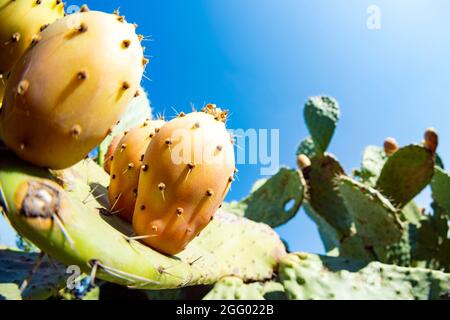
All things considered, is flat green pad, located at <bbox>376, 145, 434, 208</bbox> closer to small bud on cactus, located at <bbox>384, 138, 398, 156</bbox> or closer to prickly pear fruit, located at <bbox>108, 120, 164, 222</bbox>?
small bud on cactus, located at <bbox>384, 138, 398, 156</bbox>

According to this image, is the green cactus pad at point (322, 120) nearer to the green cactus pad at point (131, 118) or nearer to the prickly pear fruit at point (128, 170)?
the green cactus pad at point (131, 118)

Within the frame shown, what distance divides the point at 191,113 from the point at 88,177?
0.41m

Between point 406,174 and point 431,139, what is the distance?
21cm

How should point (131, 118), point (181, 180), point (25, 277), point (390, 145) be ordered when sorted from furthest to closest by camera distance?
point (390, 145) < point (131, 118) < point (25, 277) < point (181, 180)

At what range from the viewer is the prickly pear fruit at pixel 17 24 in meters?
0.87

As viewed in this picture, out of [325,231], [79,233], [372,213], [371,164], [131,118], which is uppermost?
[371,164]

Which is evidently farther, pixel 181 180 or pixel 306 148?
pixel 306 148

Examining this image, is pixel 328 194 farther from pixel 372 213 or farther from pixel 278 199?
pixel 372 213

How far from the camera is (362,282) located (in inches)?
66.9

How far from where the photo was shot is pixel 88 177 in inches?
46.7

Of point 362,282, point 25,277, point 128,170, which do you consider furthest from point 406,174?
point 25,277

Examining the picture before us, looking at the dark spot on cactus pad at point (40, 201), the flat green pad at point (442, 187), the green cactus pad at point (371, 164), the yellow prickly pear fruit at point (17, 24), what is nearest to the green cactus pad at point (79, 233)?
the dark spot on cactus pad at point (40, 201)
